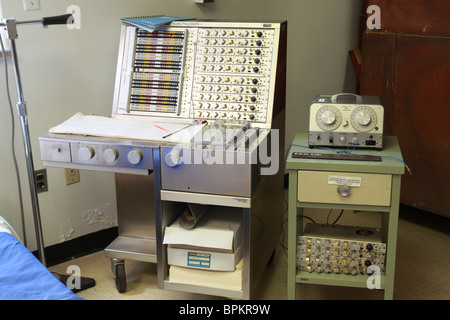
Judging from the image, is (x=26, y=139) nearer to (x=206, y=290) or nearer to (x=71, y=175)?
(x=71, y=175)

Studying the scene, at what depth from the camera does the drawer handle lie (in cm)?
192

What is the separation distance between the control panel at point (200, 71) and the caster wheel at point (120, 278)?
663 mm

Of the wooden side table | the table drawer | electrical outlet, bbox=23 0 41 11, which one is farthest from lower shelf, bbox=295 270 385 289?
electrical outlet, bbox=23 0 41 11

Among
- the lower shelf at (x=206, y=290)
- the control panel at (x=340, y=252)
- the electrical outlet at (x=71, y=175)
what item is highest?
the electrical outlet at (x=71, y=175)

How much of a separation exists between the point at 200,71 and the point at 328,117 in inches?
23.7

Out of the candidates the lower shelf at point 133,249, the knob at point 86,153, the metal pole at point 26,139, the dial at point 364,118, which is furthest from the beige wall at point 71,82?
the dial at point 364,118

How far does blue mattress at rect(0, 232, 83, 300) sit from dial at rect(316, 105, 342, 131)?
3.64ft

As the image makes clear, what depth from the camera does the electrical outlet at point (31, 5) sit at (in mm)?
2356

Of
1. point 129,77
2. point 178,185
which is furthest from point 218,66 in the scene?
point 178,185

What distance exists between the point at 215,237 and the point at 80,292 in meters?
0.79

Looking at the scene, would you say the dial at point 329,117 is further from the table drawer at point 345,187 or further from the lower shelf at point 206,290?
the lower shelf at point 206,290

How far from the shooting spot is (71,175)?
8.75 ft
